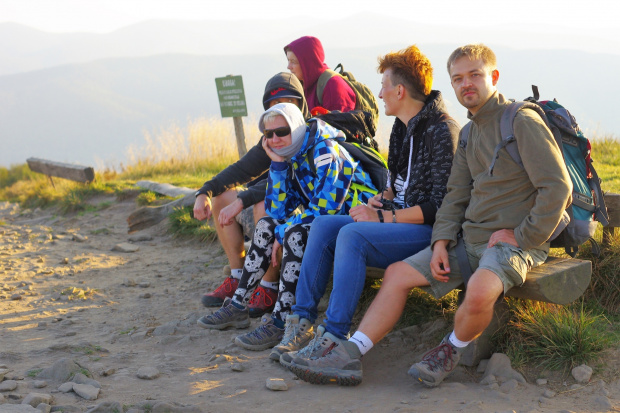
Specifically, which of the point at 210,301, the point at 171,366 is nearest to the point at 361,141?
the point at 210,301

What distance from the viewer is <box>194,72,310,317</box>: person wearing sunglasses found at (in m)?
4.45

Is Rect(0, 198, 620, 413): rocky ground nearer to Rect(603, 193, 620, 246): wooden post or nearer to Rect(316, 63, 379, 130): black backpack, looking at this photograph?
Rect(603, 193, 620, 246): wooden post

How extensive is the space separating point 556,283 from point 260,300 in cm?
207

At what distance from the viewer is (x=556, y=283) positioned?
111 inches

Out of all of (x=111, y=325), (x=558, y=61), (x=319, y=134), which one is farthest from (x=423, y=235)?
(x=558, y=61)

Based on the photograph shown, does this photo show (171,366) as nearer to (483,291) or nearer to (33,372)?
(33,372)

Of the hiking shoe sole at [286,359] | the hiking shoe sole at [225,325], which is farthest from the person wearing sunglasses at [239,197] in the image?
the hiking shoe sole at [286,359]

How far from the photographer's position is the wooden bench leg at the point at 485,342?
3.11 m

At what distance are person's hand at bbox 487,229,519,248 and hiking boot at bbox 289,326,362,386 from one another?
834 millimetres

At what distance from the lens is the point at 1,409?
2557mm

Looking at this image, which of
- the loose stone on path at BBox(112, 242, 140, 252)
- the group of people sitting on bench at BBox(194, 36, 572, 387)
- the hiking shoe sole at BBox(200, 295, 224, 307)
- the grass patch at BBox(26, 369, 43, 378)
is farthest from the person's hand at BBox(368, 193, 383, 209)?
the loose stone on path at BBox(112, 242, 140, 252)

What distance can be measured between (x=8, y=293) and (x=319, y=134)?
3.25 meters

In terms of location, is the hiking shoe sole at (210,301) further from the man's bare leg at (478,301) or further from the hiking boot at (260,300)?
the man's bare leg at (478,301)

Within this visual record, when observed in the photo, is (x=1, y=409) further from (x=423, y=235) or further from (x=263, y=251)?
(x=423, y=235)
